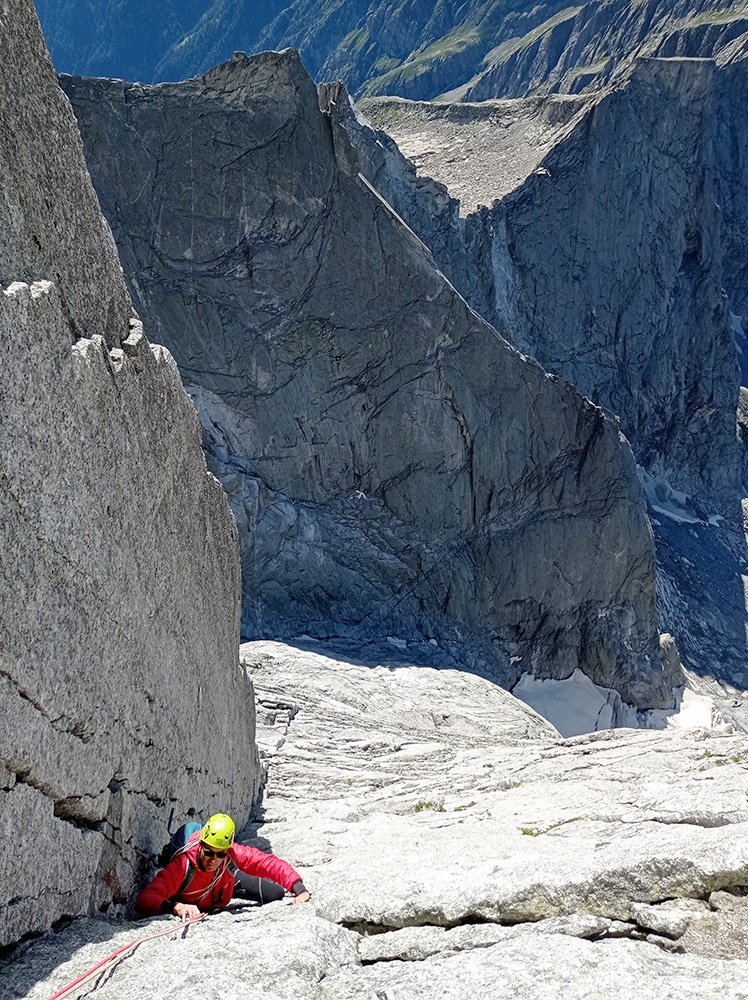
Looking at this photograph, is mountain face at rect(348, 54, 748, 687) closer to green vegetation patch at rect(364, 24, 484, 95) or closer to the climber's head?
the climber's head

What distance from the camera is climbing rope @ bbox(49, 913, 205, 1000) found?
4.64 metres

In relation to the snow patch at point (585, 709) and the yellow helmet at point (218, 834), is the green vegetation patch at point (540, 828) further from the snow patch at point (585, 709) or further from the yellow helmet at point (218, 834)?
the snow patch at point (585, 709)

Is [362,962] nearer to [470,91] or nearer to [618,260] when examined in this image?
[618,260]

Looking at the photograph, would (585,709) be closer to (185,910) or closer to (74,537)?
(185,910)

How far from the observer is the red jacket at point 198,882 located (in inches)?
273

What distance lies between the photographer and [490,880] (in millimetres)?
5582

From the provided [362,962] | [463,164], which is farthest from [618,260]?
[362,962]

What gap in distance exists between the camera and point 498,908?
5199mm

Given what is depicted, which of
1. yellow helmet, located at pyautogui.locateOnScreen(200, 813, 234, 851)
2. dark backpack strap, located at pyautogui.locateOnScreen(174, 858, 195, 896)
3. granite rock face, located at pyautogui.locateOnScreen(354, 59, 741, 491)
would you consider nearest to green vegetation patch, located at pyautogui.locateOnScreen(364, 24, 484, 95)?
granite rock face, located at pyautogui.locateOnScreen(354, 59, 741, 491)

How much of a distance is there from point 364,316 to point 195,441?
93.3ft

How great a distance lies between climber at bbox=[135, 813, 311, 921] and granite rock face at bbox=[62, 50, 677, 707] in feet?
85.5

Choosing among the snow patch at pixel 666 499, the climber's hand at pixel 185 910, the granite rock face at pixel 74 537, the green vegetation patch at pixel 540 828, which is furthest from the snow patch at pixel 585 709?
the climber's hand at pixel 185 910

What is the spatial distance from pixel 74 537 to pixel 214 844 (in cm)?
318

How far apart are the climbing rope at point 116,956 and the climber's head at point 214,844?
2.41ft
